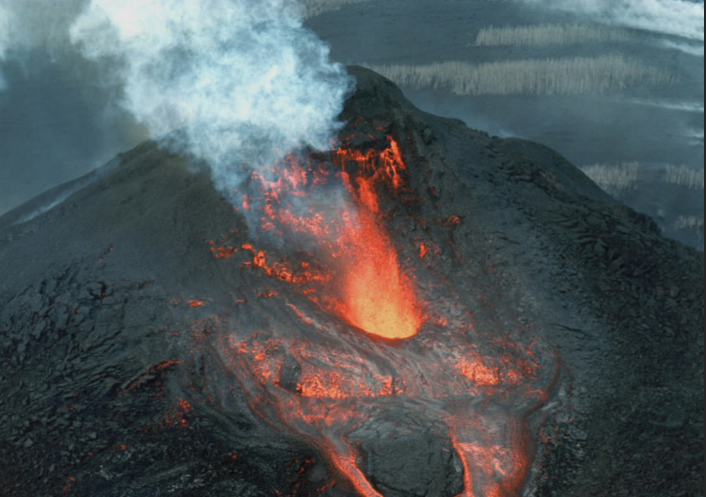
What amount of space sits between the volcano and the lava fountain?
0.02 metres

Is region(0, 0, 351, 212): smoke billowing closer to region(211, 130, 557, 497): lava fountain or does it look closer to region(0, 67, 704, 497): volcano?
region(0, 67, 704, 497): volcano

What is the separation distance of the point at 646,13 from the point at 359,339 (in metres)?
14.1

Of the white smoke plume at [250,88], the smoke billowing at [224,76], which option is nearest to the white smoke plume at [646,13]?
the smoke billowing at [224,76]

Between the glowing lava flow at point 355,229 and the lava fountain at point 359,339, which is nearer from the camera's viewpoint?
the lava fountain at point 359,339

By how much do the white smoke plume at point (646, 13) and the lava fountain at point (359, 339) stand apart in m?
11.2

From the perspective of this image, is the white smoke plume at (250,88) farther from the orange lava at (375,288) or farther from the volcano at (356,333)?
the orange lava at (375,288)

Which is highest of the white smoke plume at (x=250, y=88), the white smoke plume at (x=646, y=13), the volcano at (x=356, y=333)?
the white smoke plume at (x=250, y=88)

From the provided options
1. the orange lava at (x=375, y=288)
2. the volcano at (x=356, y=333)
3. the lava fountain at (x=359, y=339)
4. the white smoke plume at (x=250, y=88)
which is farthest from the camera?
the white smoke plume at (x=250, y=88)

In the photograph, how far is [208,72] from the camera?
9.33 metres

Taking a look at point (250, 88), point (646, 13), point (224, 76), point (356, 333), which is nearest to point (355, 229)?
point (356, 333)

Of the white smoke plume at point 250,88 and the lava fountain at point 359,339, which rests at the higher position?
the white smoke plume at point 250,88

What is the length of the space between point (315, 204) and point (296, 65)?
183 centimetres

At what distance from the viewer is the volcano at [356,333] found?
6465mm

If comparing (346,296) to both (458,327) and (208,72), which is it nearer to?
(458,327)
